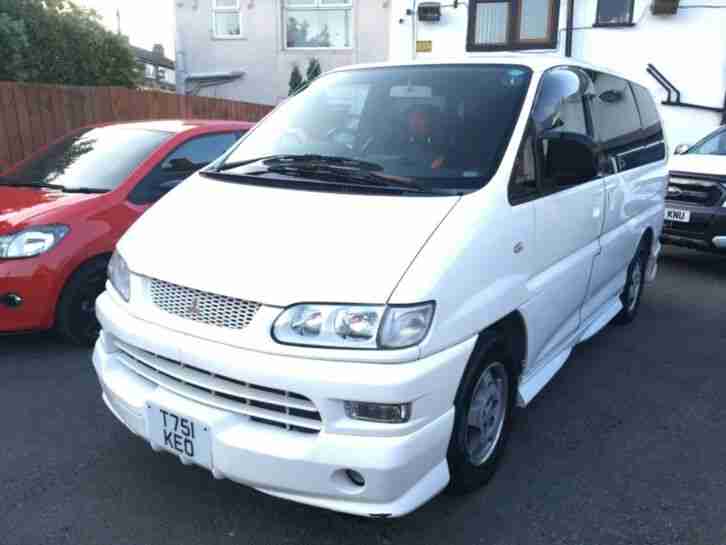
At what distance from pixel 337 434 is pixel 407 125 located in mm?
1720

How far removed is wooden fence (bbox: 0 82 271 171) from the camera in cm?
727

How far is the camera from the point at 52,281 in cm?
410

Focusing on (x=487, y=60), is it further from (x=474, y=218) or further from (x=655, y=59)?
(x=655, y=59)

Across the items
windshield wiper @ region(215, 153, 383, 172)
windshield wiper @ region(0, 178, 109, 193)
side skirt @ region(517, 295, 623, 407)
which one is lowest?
side skirt @ region(517, 295, 623, 407)

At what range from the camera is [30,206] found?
429 centimetres

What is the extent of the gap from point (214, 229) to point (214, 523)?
4.00 ft

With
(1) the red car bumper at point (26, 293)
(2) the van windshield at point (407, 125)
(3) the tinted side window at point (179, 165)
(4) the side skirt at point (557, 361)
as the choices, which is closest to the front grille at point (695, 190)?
(4) the side skirt at point (557, 361)

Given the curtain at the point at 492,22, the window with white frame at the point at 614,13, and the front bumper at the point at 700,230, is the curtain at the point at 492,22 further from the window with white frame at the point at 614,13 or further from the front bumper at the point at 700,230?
the front bumper at the point at 700,230

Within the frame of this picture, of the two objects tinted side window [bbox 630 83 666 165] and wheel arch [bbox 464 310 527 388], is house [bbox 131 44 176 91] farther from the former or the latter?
wheel arch [bbox 464 310 527 388]

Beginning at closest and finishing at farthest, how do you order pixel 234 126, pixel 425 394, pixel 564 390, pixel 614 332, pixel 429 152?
pixel 425 394 < pixel 429 152 < pixel 564 390 < pixel 614 332 < pixel 234 126

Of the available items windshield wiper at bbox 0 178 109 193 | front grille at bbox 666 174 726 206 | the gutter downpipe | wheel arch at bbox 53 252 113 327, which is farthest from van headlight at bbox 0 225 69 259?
the gutter downpipe

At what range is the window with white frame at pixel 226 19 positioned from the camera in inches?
588

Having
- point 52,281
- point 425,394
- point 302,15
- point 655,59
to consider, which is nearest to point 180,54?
point 302,15

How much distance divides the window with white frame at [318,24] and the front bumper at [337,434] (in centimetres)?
1356
